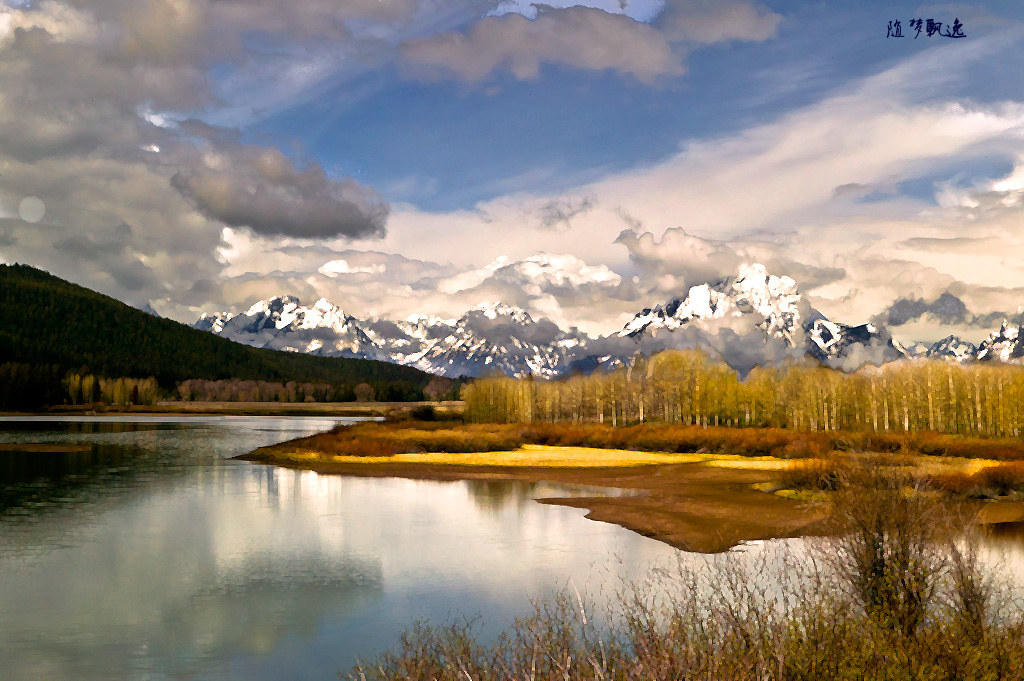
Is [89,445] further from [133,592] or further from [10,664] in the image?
[10,664]

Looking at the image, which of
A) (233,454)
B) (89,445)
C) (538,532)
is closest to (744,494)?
(538,532)

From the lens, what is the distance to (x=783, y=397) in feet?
471

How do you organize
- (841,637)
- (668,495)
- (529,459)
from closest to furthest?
1. (841,637)
2. (668,495)
3. (529,459)

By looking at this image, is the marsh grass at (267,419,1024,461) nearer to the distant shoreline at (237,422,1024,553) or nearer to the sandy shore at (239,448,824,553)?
the distant shoreline at (237,422,1024,553)

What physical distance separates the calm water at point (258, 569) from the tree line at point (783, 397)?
97939 mm

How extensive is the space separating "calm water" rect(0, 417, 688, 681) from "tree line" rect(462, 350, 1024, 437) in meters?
97.9

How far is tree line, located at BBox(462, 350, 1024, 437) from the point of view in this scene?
425ft

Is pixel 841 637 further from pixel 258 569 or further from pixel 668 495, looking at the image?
pixel 668 495

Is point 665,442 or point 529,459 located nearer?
point 529,459

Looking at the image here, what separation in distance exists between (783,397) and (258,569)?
129m

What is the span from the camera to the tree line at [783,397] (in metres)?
130

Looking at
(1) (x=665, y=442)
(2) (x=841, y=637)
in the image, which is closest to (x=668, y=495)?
(2) (x=841, y=637)

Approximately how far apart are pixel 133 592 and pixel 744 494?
128 feet

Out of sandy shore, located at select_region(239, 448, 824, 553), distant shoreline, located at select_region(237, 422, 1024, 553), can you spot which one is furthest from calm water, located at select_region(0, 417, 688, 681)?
distant shoreline, located at select_region(237, 422, 1024, 553)
